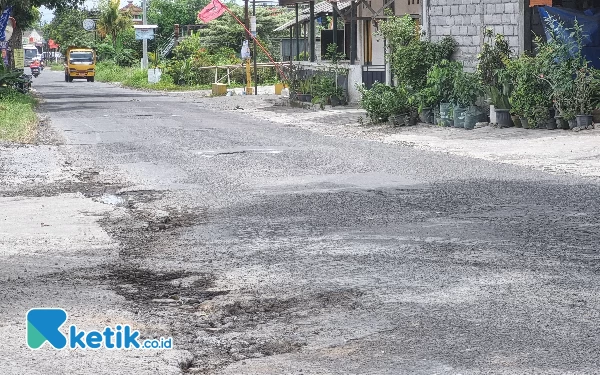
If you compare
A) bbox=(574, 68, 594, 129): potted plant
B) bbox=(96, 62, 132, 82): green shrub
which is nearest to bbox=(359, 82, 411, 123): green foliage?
bbox=(574, 68, 594, 129): potted plant

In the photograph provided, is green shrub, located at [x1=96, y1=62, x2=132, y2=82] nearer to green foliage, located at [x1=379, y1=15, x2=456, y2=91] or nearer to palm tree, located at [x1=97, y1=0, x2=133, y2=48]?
palm tree, located at [x1=97, y1=0, x2=133, y2=48]

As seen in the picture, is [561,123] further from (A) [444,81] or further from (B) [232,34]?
(B) [232,34]

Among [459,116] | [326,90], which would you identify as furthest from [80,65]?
[459,116]

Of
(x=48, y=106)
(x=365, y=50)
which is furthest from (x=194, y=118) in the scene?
(x=365, y=50)

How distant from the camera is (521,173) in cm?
1486

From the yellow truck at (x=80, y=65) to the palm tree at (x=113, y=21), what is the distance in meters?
25.0

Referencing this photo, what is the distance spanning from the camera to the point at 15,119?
26.3 metres

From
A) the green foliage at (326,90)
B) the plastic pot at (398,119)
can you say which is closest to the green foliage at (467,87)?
the plastic pot at (398,119)

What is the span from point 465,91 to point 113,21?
3212 inches

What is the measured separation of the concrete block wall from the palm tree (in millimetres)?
76425

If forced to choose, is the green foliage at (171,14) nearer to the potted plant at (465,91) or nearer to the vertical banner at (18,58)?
the vertical banner at (18,58)

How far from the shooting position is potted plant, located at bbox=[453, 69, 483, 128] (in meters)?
22.9

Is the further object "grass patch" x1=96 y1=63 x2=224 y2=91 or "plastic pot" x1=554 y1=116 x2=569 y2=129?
"grass patch" x1=96 y1=63 x2=224 y2=91

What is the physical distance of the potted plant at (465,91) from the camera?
22.9 metres
